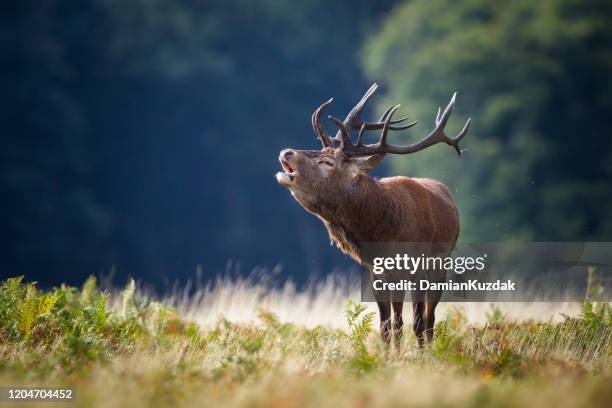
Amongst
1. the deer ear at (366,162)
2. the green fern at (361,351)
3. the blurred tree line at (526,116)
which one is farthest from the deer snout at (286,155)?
the blurred tree line at (526,116)

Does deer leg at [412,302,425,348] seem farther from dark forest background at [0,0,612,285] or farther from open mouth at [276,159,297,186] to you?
dark forest background at [0,0,612,285]

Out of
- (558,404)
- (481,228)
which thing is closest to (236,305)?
(558,404)

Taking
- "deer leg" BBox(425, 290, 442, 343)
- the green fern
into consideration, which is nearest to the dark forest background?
"deer leg" BBox(425, 290, 442, 343)

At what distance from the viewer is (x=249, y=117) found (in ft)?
125

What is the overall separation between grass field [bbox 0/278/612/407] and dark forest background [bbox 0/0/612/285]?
19.0 m

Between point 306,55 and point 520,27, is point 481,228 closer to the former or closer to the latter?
point 520,27

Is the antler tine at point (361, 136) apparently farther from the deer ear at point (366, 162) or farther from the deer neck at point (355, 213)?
the deer neck at point (355, 213)

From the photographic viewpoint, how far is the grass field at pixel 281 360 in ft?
17.1

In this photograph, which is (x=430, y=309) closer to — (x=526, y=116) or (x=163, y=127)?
(x=526, y=116)

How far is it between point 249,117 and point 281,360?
3172 cm

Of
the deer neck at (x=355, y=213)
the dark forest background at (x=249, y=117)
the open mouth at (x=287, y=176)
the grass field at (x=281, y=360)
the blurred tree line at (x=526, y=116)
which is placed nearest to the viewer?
the grass field at (x=281, y=360)

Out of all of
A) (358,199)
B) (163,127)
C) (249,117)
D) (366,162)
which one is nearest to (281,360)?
(358,199)

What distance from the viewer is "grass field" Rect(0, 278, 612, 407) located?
520 centimetres

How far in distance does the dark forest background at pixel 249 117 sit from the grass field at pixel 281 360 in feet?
62.3
